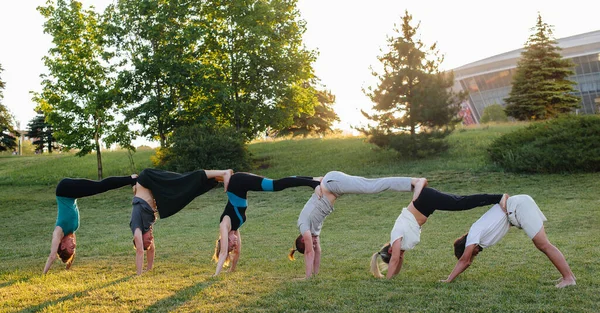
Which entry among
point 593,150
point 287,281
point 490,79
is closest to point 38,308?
point 287,281

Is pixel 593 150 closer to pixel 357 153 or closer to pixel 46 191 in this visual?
pixel 357 153

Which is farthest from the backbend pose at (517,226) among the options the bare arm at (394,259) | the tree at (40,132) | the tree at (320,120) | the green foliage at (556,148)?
the tree at (40,132)

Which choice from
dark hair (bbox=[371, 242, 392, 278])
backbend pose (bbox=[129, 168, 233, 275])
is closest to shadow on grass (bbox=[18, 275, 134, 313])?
backbend pose (bbox=[129, 168, 233, 275])

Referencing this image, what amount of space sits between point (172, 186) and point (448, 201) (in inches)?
198

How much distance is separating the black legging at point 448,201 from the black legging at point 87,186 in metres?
5.42

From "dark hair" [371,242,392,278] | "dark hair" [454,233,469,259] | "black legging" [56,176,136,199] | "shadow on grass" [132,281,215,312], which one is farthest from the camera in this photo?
"black legging" [56,176,136,199]

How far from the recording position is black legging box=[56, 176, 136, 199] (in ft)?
33.3

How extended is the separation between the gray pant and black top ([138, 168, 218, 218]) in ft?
7.42

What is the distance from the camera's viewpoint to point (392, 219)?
1891cm

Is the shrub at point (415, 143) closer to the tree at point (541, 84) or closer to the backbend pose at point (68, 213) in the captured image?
the tree at point (541, 84)

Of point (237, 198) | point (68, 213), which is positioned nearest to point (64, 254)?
point (68, 213)

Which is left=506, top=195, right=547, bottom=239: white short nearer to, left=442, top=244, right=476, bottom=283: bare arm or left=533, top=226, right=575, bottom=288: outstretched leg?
left=533, top=226, right=575, bottom=288: outstretched leg

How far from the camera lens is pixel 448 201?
8305 millimetres

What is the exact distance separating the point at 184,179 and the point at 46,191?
1052 inches
